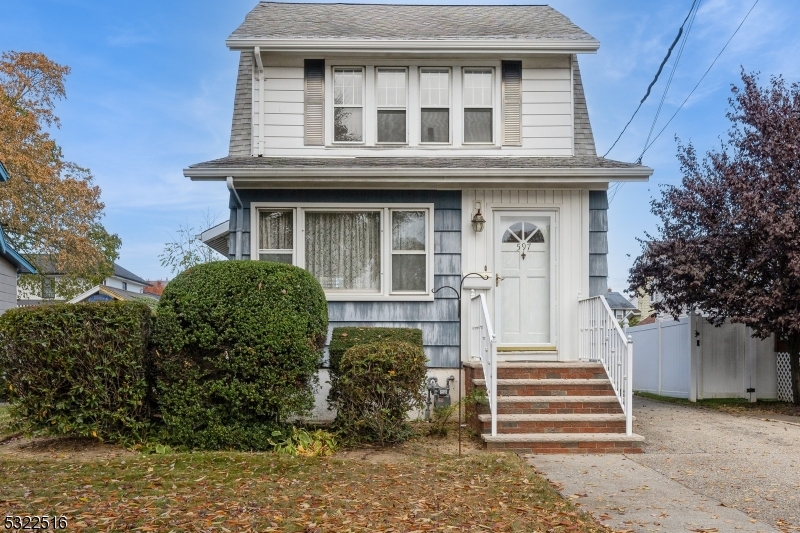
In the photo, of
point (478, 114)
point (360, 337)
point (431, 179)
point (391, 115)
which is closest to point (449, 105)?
point (478, 114)

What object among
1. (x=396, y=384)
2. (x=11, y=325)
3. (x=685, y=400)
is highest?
(x=11, y=325)

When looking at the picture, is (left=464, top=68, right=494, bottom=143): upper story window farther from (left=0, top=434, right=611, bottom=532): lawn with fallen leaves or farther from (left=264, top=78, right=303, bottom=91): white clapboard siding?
(left=0, top=434, right=611, bottom=532): lawn with fallen leaves

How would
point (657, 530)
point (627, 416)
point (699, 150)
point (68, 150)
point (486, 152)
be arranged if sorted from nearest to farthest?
1. point (657, 530)
2. point (627, 416)
3. point (486, 152)
4. point (699, 150)
5. point (68, 150)

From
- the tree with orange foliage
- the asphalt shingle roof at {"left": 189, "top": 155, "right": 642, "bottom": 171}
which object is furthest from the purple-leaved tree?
the tree with orange foliage

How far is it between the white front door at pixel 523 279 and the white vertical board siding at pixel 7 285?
9.98 m

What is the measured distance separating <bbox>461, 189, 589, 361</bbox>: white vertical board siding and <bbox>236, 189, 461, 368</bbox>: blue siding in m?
0.18

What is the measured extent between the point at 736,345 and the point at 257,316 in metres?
9.70

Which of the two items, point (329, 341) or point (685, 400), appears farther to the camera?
point (685, 400)

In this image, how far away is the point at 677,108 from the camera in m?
14.7

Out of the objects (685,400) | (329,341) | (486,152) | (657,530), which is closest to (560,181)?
(486,152)

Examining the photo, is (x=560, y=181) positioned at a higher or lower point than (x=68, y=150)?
lower

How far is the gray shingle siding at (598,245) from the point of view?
9445 mm

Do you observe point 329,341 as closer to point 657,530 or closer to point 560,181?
point 560,181

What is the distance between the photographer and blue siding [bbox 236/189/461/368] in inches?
365
